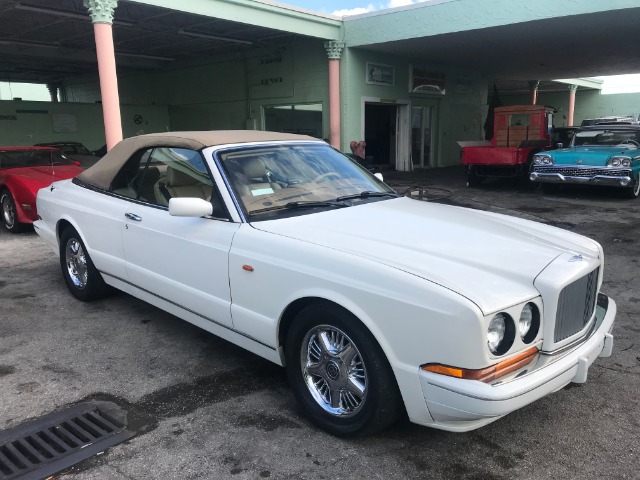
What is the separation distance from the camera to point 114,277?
4465mm

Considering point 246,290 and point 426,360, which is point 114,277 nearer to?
point 246,290

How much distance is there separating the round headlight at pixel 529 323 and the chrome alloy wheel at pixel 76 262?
156 inches

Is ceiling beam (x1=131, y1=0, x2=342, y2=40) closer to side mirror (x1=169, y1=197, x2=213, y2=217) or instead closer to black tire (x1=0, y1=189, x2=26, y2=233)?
black tire (x1=0, y1=189, x2=26, y2=233)

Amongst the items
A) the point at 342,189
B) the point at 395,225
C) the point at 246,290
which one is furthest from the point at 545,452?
the point at 342,189

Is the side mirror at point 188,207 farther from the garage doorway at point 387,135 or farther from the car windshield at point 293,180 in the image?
the garage doorway at point 387,135

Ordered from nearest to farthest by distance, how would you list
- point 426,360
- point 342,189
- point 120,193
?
point 426,360 < point 342,189 < point 120,193

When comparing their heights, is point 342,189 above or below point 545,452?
above

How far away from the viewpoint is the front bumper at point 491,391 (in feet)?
7.38

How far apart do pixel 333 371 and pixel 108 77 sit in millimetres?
10555

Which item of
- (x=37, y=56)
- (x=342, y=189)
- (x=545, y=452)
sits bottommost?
(x=545, y=452)

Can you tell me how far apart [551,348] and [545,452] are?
22.5 inches

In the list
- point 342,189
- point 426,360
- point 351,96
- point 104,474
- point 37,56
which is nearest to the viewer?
point 426,360

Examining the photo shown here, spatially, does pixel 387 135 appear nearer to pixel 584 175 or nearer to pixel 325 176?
pixel 584 175

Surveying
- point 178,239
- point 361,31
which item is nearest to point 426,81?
point 361,31
